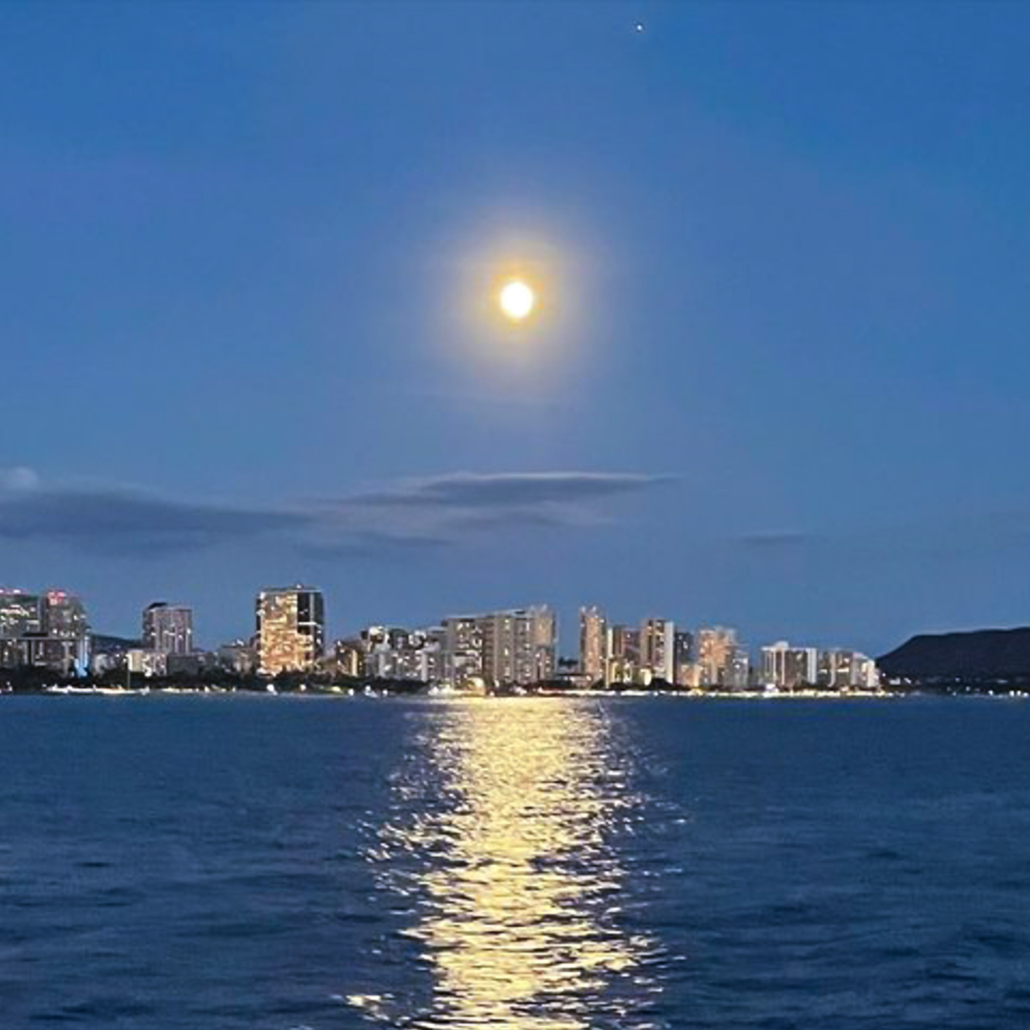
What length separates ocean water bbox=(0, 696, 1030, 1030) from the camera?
3388 cm

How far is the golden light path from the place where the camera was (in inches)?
1336

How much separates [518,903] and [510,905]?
1.42 feet

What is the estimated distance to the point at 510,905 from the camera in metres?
46.8

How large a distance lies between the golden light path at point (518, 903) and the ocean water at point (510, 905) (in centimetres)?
13

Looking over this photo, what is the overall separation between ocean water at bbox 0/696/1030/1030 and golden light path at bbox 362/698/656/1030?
0.41 ft

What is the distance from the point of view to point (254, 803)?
3110 inches

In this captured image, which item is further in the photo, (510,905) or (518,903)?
(518,903)

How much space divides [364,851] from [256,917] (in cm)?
1631

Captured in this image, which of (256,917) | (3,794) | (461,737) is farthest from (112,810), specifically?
(461,737)

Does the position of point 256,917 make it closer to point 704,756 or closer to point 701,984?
point 701,984

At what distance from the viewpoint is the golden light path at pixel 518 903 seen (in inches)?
1336

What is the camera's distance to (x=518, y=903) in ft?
155

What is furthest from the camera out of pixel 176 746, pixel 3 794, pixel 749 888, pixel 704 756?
pixel 176 746

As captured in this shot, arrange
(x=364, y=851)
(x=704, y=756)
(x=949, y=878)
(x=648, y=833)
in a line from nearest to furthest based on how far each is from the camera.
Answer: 1. (x=949, y=878)
2. (x=364, y=851)
3. (x=648, y=833)
4. (x=704, y=756)
